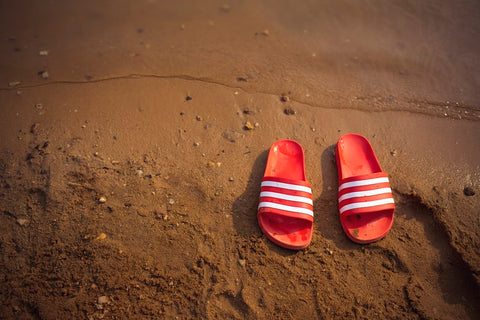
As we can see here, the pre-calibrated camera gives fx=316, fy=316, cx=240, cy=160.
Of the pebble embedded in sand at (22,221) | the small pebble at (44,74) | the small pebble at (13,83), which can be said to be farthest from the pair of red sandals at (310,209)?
the small pebble at (13,83)

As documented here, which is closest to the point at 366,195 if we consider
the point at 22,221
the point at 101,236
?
the point at 101,236

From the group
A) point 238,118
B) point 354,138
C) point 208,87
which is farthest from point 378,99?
point 208,87

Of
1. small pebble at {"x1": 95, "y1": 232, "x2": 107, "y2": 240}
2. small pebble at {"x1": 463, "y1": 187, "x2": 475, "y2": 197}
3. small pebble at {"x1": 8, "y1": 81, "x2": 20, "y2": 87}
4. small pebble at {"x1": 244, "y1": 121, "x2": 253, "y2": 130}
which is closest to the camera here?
small pebble at {"x1": 95, "y1": 232, "x2": 107, "y2": 240}

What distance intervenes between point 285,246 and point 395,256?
2.62 feet

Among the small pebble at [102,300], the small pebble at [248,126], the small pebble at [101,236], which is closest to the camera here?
the small pebble at [102,300]

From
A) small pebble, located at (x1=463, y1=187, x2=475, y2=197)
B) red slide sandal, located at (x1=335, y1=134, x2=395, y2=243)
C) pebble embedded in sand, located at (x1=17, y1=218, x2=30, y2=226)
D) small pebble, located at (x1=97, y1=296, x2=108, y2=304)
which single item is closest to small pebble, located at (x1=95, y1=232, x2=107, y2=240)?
small pebble, located at (x1=97, y1=296, x2=108, y2=304)

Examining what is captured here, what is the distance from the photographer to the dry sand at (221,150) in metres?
2.09

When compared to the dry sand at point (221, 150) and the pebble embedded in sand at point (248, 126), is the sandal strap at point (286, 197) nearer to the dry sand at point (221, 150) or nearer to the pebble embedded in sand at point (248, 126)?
the dry sand at point (221, 150)

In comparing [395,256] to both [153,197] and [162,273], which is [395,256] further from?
[153,197]

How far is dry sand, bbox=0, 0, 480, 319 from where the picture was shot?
82.2 inches

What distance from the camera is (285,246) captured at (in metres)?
2.24

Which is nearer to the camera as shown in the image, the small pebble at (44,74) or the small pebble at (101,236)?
the small pebble at (101,236)

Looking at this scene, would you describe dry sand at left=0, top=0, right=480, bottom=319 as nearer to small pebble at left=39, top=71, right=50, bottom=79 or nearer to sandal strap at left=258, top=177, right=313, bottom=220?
small pebble at left=39, top=71, right=50, bottom=79

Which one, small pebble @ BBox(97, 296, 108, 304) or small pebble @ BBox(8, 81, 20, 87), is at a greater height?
small pebble @ BBox(8, 81, 20, 87)
